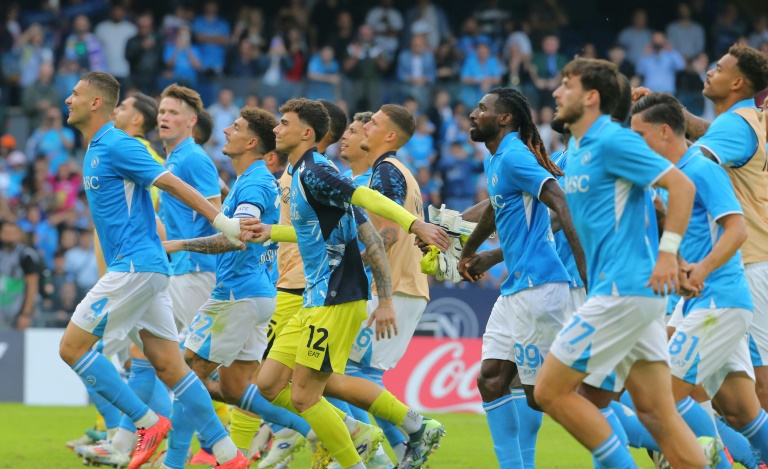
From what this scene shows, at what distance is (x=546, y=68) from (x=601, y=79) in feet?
52.1

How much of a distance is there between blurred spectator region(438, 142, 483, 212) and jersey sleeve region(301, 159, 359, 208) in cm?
1221

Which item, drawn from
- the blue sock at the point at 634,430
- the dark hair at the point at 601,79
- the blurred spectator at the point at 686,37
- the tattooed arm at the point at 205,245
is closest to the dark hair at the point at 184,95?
the tattooed arm at the point at 205,245

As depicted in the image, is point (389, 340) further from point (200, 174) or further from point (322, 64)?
point (322, 64)

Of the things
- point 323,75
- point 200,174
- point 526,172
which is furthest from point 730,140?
point 323,75

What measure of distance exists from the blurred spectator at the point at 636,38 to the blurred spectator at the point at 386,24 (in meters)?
4.50

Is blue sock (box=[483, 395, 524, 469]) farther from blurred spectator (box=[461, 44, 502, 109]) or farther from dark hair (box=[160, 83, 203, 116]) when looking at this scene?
blurred spectator (box=[461, 44, 502, 109])

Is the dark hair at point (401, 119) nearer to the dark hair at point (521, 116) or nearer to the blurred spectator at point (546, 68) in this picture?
the dark hair at point (521, 116)

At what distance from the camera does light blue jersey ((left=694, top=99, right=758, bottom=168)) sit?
696cm

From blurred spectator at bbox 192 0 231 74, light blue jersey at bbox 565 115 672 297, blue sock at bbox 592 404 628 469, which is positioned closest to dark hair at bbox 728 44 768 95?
light blue jersey at bbox 565 115 672 297

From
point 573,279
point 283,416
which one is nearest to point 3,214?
point 283,416

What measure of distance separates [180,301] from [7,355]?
680cm

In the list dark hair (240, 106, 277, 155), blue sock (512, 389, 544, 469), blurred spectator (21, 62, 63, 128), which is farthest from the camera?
blurred spectator (21, 62, 63, 128)

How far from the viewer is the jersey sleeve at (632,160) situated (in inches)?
229

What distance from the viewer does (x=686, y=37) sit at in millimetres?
23188
